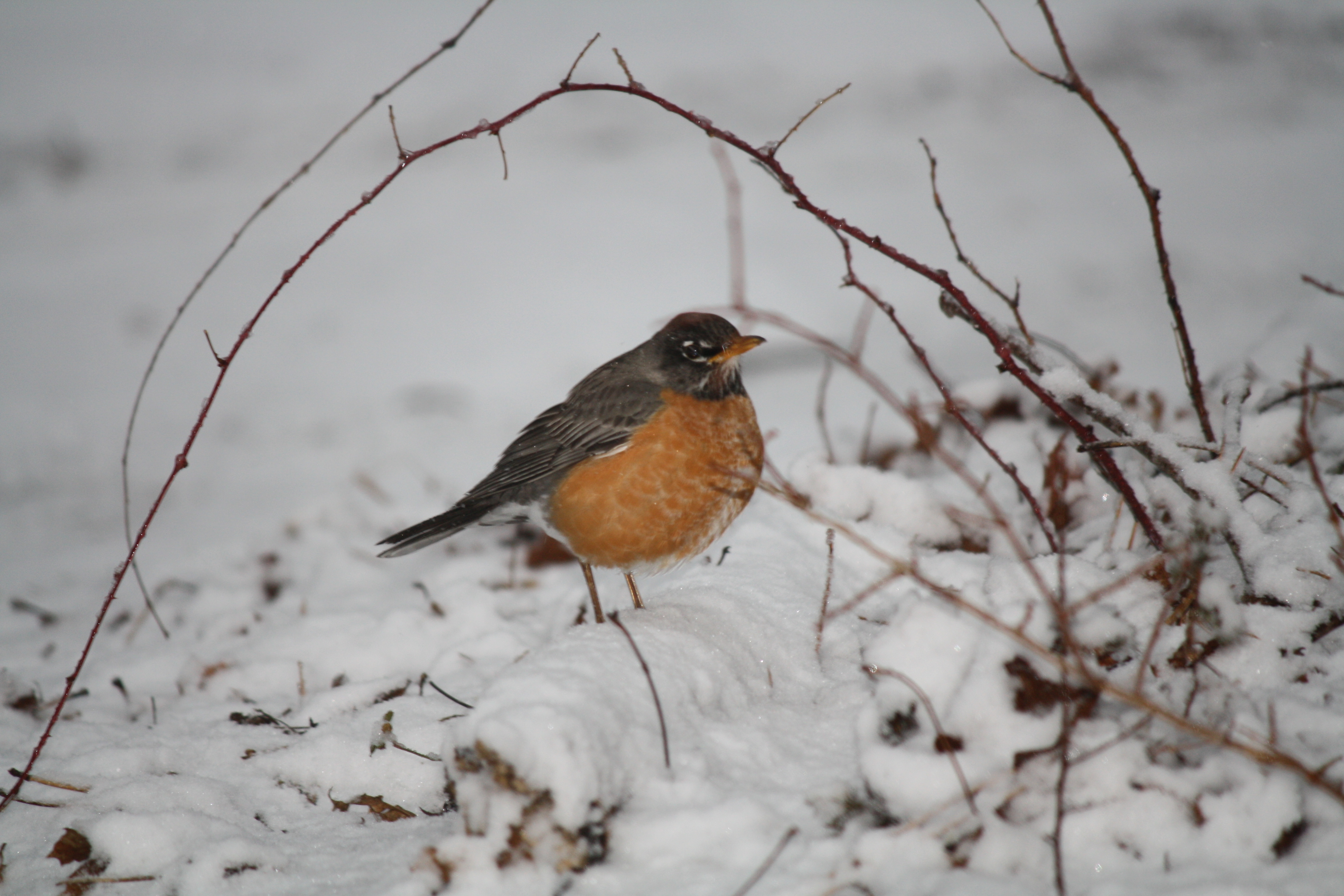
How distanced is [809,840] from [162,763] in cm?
197

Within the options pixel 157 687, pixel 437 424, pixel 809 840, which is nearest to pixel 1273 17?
pixel 437 424

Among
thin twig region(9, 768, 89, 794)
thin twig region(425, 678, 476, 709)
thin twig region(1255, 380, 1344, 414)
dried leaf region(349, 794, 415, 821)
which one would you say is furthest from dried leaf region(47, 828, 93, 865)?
thin twig region(1255, 380, 1344, 414)

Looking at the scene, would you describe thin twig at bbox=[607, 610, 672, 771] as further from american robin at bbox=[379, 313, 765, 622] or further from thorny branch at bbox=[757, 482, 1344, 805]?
american robin at bbox=[379, 313, 765, 622]

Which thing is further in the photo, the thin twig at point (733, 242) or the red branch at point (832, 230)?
the thin twig at point (733, 242)

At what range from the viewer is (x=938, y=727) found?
1758mm

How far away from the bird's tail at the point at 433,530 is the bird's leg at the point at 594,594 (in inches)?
19.3

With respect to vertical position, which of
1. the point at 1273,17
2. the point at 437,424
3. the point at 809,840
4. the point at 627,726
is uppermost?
the point at 1273,17

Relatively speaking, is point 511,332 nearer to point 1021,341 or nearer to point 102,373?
point 102,373

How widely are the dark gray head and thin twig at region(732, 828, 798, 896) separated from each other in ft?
5.90

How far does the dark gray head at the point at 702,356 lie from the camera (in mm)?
3332

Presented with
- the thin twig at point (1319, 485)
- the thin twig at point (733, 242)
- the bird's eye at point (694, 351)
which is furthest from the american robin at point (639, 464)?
the thin twig at point (1319, 485)

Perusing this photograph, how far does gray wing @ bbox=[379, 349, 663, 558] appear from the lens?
328 cm

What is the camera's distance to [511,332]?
6566 millimetres

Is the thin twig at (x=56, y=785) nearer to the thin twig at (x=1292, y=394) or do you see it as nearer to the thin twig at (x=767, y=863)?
the thin twig at (x=767, y=863)
